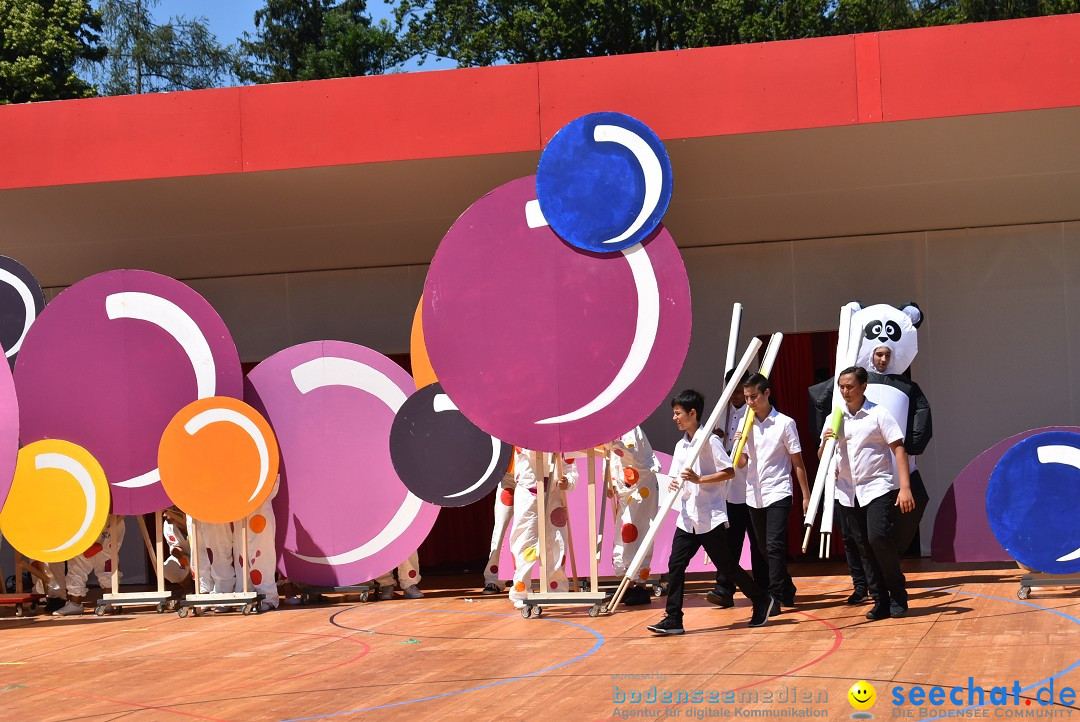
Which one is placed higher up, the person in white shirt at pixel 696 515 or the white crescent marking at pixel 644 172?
the white crescent marking at pixel 644 172

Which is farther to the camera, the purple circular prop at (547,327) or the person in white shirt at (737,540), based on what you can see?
the person in white shirt at (737,540)

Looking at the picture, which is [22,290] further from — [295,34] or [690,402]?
[295,34]

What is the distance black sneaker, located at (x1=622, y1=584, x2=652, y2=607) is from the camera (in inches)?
328

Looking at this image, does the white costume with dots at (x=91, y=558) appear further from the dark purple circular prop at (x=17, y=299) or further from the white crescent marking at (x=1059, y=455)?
the white crescent marking at (x=1059, y=455)

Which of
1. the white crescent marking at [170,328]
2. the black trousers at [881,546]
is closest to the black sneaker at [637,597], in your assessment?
the black trousers at [881,546]

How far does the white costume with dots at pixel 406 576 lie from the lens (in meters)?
9.41

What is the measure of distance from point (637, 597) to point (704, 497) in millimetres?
1815

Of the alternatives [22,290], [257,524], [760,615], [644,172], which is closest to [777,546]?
[760,615]

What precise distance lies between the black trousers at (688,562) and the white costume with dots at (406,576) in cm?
317

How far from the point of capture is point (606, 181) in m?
7.56

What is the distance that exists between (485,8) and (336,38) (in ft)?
14.4

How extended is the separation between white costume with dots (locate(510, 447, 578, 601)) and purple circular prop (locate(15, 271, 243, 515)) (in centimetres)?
237

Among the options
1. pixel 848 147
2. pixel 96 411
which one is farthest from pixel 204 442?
pixel 848 147

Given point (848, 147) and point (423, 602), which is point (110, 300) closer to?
point (423, 602)
